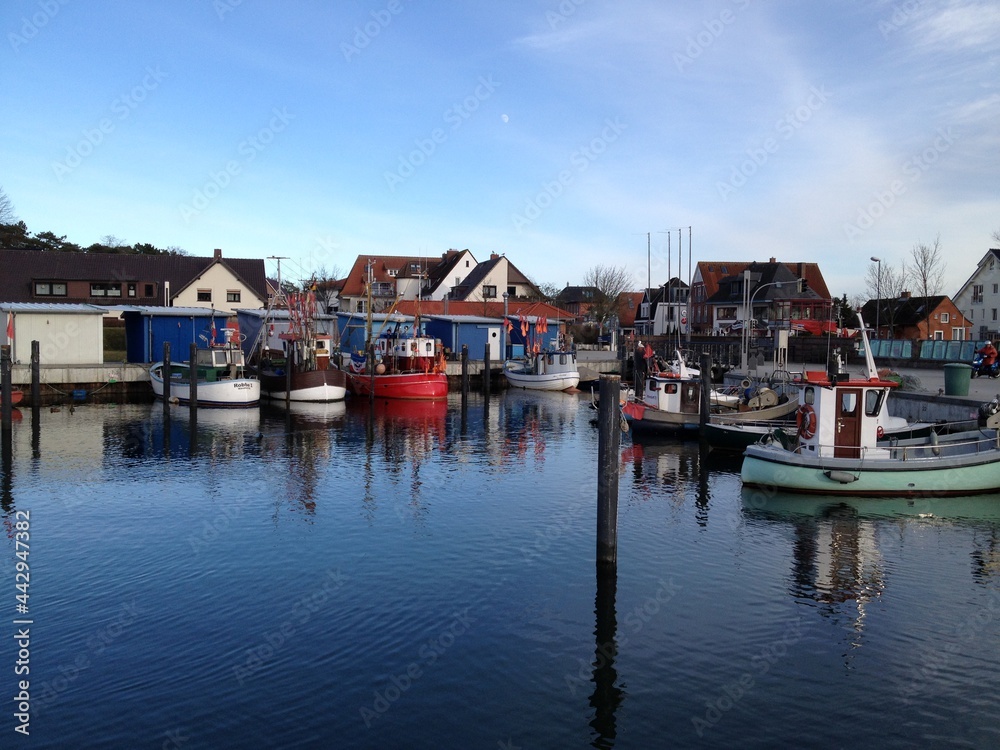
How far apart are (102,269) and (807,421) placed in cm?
6215

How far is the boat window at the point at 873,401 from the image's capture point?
19516 mm

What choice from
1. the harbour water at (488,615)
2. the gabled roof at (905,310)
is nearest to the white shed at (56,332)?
the harbour water at (488,615)

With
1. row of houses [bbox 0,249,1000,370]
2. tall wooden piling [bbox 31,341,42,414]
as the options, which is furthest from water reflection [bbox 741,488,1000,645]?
row of houses [bbox 0,249,1000,370]

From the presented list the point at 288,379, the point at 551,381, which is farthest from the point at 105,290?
the point at 551,381

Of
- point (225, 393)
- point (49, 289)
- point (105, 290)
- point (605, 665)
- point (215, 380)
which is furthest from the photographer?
point (105, 290)

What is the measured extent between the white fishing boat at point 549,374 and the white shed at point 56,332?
24.4m

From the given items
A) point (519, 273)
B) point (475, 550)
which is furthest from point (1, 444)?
point (519, 273)

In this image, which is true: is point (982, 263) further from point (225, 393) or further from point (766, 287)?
point (225, 393)

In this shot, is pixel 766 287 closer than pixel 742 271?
Yes

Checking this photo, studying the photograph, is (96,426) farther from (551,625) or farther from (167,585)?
(551,625)

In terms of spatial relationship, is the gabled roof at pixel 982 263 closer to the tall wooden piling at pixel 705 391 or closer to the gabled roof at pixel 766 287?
the gabled roof at pixel 766 287

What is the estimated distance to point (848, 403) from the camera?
1978 cm

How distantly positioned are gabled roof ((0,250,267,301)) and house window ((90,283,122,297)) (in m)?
0.59

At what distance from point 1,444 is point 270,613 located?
20466mm
